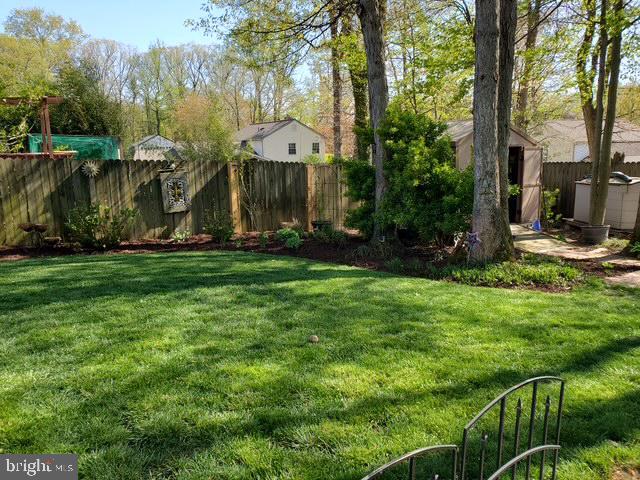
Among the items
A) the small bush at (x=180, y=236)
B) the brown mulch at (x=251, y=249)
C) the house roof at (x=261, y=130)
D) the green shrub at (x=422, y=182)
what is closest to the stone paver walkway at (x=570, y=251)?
the green shrub at (x=422, y=182)

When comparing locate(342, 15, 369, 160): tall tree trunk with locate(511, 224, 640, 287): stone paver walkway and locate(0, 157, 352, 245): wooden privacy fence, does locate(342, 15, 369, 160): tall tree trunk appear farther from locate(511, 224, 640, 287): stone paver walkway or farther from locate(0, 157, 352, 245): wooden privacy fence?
locate(511, 224, 640, 287): stone paver walkway

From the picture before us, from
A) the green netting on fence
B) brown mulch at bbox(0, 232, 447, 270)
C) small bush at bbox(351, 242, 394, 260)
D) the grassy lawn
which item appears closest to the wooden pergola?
brown mulch at bbox(0, 232, 447, 270)

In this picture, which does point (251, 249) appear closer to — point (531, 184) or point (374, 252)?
point (374, 252)

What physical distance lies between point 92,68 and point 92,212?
1789 cm

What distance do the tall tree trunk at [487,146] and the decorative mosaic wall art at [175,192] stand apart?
20.0 ft

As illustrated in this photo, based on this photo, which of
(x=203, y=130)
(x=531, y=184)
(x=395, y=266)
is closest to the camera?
(x=395, y=266)

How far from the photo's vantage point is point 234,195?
10.7 meters

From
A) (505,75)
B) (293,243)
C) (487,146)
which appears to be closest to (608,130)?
(505,75)

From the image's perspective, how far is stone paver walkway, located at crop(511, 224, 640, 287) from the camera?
20.9 ft

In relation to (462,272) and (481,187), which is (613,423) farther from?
(481,187)

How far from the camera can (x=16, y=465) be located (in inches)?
80.9

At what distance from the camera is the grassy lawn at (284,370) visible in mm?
2232

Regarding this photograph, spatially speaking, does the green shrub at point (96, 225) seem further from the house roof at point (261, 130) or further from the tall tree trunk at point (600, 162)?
the house roof at point (261, 130)

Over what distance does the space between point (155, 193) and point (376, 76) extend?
16.5ft
